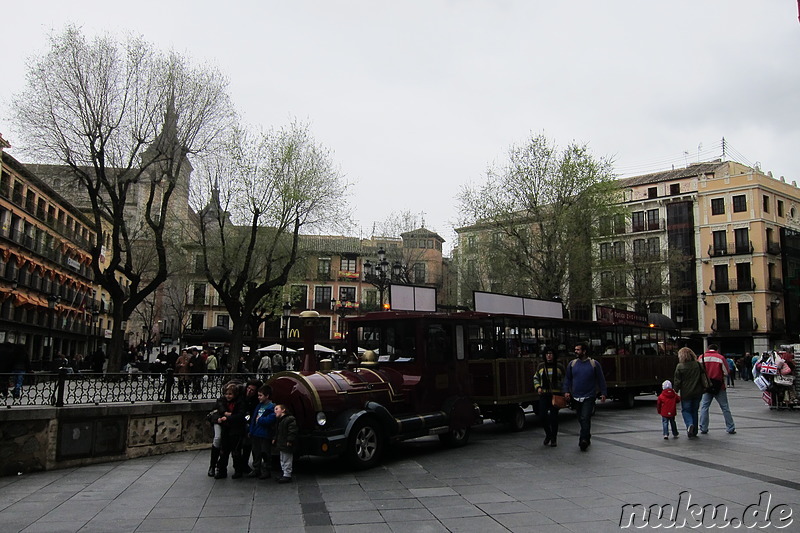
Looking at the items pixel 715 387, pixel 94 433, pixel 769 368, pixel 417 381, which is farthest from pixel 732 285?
pixel 94 433

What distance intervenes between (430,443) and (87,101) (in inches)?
705

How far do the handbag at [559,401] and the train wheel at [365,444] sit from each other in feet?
10.4

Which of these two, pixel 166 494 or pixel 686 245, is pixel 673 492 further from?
pixel 686 245

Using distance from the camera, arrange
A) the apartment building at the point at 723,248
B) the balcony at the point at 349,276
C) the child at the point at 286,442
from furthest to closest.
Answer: the balcony at the point at 349,276 → the apartment building at the point at 723,248 → the child at the point at 286,442

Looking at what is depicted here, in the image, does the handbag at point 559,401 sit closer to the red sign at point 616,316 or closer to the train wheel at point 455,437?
the train wheel at point 455,437

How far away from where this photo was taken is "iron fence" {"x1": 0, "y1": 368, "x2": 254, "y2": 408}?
10.7 metres

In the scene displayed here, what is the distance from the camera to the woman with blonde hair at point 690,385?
1105 cm

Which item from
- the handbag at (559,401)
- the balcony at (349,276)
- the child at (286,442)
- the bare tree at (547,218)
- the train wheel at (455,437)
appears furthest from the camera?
the balcony at (349,276)

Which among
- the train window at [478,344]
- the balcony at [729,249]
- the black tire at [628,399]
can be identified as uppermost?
the balcony at [729,249]

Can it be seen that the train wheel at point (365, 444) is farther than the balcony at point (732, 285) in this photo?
No

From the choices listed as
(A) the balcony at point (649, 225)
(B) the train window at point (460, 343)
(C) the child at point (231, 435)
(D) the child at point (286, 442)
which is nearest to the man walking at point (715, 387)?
(B) the train window at point (460, 343)

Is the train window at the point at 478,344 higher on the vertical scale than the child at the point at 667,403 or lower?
higher

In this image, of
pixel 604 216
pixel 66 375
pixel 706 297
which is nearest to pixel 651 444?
pixel 66 375

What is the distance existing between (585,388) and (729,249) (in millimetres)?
46145
